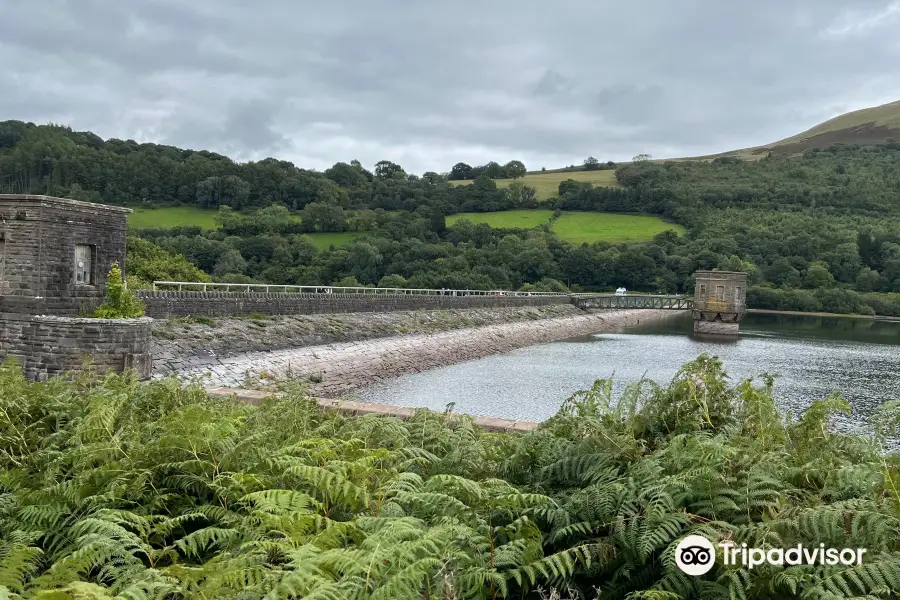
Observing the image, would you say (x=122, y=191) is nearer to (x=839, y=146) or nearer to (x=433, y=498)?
(x=433, y=498)

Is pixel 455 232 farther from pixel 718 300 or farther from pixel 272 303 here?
pixel 272 303

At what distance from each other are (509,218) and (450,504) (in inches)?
4173

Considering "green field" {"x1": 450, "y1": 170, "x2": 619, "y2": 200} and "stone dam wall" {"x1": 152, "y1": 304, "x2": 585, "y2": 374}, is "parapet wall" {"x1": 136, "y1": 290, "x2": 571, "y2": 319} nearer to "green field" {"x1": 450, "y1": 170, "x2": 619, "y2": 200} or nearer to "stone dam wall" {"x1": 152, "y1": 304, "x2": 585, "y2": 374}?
"stone dam wall" {"x1": 152, "y1": 304, "x2": 585, "y2": 374}

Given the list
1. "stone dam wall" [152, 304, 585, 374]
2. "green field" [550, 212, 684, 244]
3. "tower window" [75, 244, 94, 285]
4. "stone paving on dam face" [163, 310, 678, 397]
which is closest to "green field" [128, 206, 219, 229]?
"stone dam wall" [152, 304, 585, 374]

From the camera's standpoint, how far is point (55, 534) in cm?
Result: 416

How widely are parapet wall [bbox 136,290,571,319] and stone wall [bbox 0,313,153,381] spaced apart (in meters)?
8.21

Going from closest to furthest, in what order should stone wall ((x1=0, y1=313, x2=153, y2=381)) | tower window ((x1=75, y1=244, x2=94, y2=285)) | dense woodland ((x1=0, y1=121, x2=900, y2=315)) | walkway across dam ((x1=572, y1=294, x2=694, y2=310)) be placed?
stone wall ((x1=0, y1=313, x2=153, y2=381)) → tower window ((x1=75, y1=244, x2=94, y2=285)) → walkway across dam ((x1=572, y1=294, x2=694, y2=310)) → dense woodland ((x1=0, y1=121, x2=900, y2=315))

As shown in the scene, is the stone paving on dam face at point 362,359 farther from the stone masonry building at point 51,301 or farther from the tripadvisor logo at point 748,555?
the tripadvisor logo at point 748,555

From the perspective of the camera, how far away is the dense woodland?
71688 millimetres

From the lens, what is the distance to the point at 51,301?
Result: 47.1ft

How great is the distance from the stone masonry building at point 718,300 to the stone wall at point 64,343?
170 feet

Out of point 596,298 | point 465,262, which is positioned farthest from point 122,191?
point 596,298

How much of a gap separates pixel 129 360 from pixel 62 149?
83045 mm

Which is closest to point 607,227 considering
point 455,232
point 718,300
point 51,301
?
point 455,232
